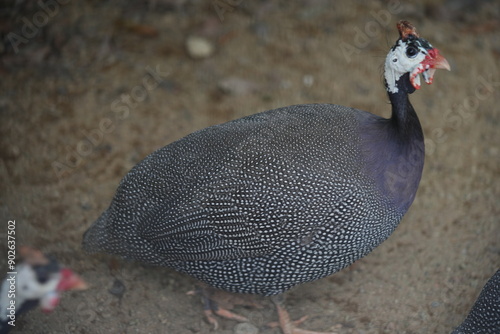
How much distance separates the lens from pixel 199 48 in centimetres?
489

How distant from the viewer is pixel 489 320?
3004 millimetres

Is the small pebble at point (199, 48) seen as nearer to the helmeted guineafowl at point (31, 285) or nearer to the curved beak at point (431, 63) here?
the curved beak at point (431, 63)

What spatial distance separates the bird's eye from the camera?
3.08m

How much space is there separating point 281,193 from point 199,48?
216cm

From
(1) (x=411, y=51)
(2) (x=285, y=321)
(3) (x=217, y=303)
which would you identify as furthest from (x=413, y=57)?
(3) (x=217, y=303)

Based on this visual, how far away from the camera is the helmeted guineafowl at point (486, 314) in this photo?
299 cm

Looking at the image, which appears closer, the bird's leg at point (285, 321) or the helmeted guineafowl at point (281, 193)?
the helmeted guineafowl at point (281, 193)

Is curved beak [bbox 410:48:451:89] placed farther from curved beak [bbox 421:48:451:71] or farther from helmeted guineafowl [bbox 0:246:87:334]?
helmeted guineafowl [bbox 0:246:87:334]

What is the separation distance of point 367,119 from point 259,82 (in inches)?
60.2

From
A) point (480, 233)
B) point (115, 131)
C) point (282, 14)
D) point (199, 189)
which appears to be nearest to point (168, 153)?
point (199, 189)

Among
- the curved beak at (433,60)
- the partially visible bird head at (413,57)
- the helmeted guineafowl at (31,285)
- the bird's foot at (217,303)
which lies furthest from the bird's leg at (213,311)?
the curved beak at (433,60)

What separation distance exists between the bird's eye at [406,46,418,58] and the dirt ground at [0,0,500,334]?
49.2 inches

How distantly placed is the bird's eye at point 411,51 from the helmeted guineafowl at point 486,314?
1.10 m

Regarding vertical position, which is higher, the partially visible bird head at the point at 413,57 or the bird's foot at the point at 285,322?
the partially visible bird head at the point at 413,57
